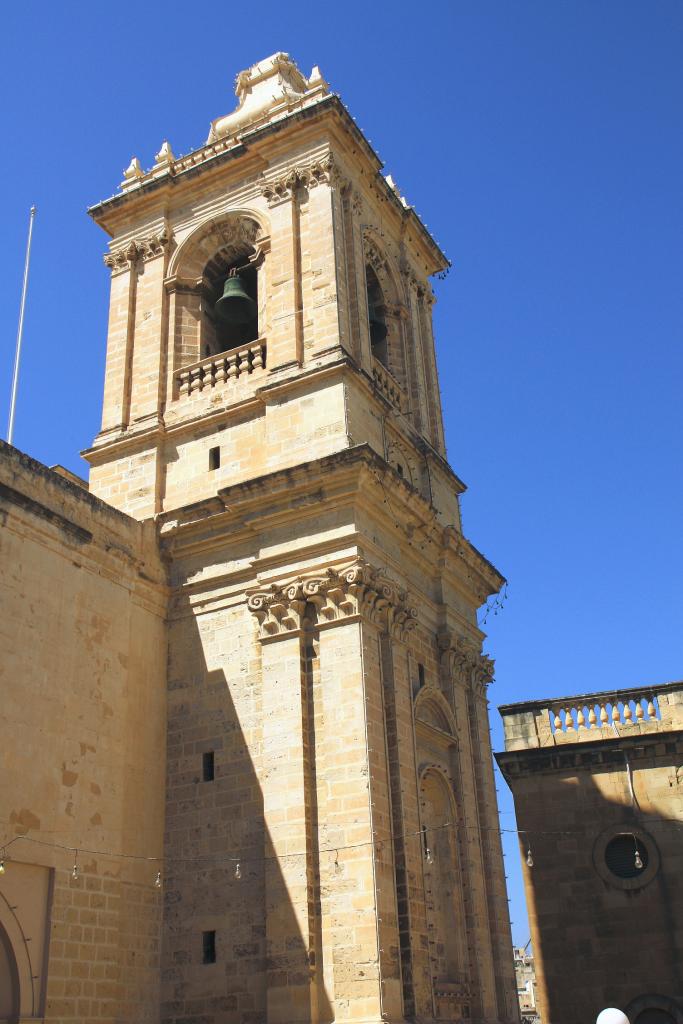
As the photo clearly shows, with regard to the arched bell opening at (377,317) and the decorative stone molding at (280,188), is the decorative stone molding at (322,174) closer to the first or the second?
the decorative stone molding at (280,188)

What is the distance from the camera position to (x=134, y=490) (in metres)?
16.4

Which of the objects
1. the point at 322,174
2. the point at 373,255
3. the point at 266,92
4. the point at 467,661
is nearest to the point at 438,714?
the point at 467,661

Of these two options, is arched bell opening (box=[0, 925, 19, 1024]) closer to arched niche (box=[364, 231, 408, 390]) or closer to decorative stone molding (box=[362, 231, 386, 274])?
arched niche (box=[364, 231, 408, 390])

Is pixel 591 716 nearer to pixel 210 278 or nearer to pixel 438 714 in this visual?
pixel 438 714

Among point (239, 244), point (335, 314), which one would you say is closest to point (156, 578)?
point (335, 314)

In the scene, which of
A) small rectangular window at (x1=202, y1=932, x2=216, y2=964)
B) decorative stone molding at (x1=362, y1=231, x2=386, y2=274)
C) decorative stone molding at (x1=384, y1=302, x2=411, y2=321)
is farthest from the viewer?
decorative stone molding at (x1=384, y1=302, x2=411, y2=321)

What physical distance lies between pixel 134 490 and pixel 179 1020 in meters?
7.54

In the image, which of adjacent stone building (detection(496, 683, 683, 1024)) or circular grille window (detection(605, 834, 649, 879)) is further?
circular grille window (detection(605, 834, 649, 879))

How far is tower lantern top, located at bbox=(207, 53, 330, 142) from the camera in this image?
19.3 m

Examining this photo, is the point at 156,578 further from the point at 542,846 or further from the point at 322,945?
the point at 542,846

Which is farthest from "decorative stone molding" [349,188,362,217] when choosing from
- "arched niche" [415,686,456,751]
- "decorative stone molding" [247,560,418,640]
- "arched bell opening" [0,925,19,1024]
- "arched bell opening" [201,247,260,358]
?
"arched bell opening" [0,925,19,1024]

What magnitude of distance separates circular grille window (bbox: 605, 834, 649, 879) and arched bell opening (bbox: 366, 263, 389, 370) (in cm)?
920

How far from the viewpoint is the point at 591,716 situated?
19.8 meters

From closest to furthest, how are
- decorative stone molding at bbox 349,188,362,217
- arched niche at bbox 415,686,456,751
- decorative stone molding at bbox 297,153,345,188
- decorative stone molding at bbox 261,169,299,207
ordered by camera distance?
arched niche at bbox 415,686,456,751
decorative stone molding at bbox 297,153,345,188
decorative stone molding at bbox 261,169,299,207
decorative stone molding at bbox 349,188,362,217
